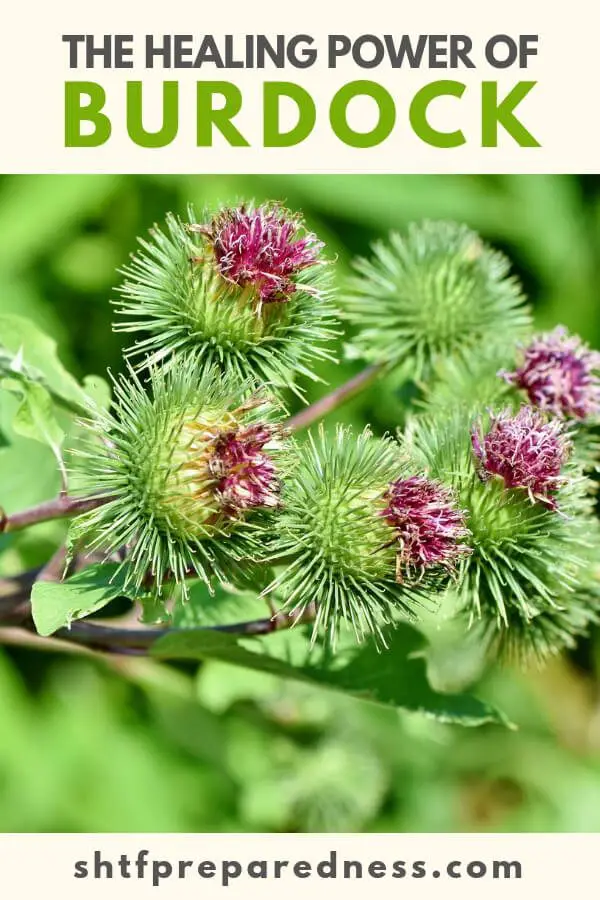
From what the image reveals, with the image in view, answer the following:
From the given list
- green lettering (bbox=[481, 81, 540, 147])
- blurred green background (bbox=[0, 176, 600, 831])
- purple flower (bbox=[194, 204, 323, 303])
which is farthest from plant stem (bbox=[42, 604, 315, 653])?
green lettering (bbox=[481, 81, 540, 147])

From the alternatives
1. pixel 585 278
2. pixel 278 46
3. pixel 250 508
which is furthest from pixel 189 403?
pixel 585 278

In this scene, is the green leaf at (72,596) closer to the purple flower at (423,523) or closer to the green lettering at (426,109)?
the purple flower at (423,523)

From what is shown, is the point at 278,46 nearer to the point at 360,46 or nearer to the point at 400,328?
the point at 360,46

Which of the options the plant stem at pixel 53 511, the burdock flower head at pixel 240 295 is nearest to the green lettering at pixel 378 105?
the burdock flower head at pixel 240 295

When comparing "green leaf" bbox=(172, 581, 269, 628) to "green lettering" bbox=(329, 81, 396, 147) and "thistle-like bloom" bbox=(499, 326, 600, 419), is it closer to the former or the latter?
"thistle-like bloom" bbox=(499, 326, 600, 419)
